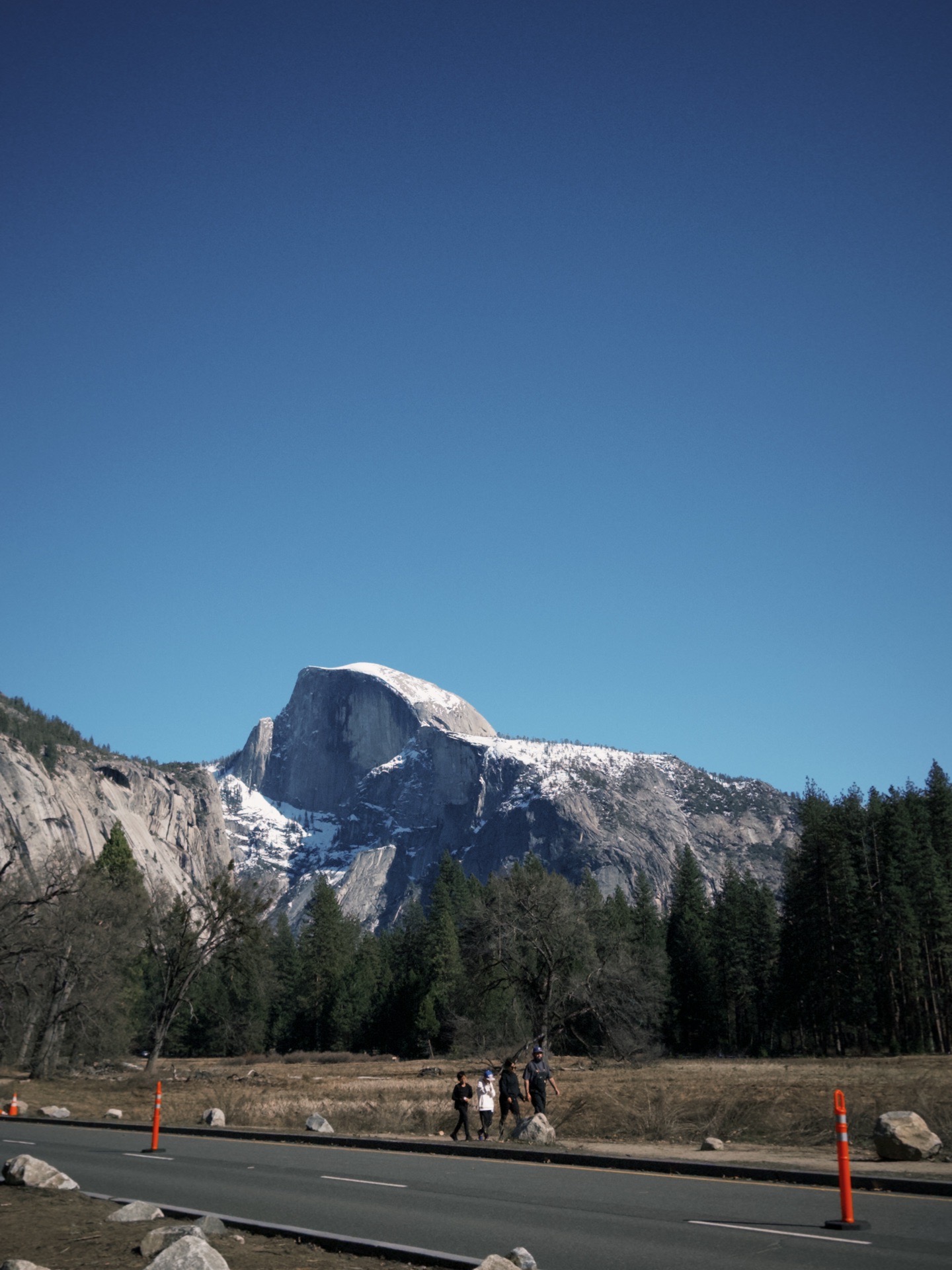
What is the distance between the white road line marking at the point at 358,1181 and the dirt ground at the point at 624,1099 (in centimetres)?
527

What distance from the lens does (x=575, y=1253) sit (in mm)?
9352

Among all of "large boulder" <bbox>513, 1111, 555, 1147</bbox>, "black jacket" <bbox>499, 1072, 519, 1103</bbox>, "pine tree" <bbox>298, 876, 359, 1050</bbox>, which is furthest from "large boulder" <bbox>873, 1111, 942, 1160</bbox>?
"pine tree" <bbox>298, 876, 359, 1050</bbox>

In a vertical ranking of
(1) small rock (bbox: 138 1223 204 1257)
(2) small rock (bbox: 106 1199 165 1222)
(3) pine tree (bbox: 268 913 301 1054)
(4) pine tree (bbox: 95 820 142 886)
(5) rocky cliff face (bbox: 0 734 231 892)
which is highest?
(5) rocky cliff face (bbox: 0 734 231 892)

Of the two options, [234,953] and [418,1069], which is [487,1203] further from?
[418,1069]

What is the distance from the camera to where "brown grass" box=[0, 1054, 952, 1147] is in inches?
790

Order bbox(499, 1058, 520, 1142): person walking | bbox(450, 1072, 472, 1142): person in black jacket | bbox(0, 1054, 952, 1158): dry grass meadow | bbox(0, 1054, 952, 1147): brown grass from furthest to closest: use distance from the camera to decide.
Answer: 1. bbox(499, 1058, 520, 1142): person walking
2. bbox(450, 1072, 472, 1142): person in black jacket
3. bbox(0, 1054, 952, 1147): brown grass
4. bbox(0, 1054, 952, 1158): dry grass meadow

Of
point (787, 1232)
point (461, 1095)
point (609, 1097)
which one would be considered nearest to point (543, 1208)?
point (787, 1232)

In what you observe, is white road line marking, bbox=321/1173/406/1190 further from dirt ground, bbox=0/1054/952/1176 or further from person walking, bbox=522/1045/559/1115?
person walking, bbox=522/1045/559/1115

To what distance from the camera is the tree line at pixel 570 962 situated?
169 feet

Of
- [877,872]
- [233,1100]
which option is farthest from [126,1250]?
[877,872]

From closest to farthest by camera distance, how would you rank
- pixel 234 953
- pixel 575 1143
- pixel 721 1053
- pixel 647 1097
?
1. pixel 575 1143
2. pixel 647 1097
3. pixel 234 953
4. pixel 721 1053

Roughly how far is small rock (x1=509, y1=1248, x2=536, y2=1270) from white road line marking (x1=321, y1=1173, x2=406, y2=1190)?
6.38 meters

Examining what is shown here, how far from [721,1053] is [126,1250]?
7519 centimetres

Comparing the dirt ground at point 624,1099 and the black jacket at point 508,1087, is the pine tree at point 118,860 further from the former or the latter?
the black jacket at point 508,1087
